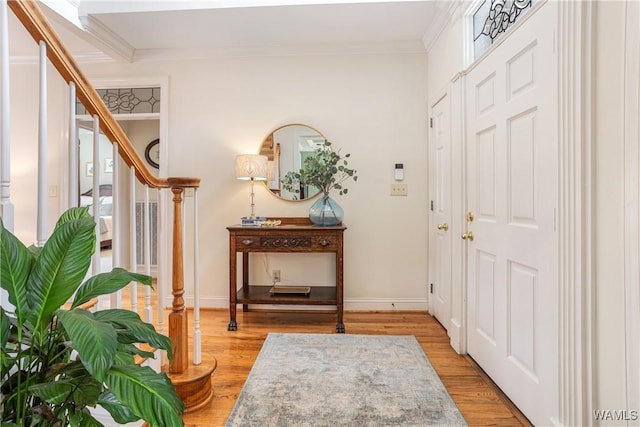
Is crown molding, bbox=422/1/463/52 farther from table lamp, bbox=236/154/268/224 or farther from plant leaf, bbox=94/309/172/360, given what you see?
plant leaf, bbox=94/309/172/360

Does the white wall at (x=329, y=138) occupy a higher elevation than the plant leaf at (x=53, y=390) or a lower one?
higher

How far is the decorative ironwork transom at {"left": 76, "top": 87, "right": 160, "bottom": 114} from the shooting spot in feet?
10.9

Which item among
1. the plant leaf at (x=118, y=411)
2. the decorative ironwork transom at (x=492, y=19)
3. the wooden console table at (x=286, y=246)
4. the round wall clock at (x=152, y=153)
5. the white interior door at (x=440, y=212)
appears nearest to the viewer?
the plant leaf at (x=118, y=411)

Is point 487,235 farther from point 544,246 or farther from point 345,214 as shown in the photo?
point 345,214

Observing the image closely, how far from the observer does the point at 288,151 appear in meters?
3.17

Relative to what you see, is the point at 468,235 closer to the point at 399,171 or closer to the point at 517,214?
the point at 517,214

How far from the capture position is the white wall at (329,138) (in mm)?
3121

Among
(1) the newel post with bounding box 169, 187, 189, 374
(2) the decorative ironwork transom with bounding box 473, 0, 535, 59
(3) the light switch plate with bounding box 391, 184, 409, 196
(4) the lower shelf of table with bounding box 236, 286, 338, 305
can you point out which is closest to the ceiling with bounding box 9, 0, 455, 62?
(2) the decorative ironwork transom with bounding box 473, 0, 535, 59

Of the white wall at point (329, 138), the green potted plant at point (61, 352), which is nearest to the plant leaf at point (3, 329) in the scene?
the green potted plant at point (61, 352)

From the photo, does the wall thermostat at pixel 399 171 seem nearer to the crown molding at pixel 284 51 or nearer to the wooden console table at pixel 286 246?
the wooden console table at pixel 286 246

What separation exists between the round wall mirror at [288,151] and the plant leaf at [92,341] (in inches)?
98.9

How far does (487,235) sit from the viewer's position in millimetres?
1943

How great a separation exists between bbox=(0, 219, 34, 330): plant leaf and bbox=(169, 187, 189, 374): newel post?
2.99 ft

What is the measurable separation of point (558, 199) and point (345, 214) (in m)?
2.00
